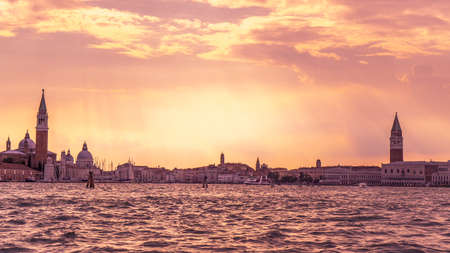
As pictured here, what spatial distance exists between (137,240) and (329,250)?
5902 mm

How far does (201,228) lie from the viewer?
992 inches

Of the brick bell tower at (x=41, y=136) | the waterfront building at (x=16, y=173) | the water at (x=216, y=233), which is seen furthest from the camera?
the brick bell tower at (x=41, y=136)

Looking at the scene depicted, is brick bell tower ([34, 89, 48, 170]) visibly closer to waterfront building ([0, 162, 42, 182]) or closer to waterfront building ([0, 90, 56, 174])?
waterfront building ([0, 90, 56, 174])

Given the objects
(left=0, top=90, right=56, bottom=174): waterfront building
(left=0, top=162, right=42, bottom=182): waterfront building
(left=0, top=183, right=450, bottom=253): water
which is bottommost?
(left=0, top=183, right=450, bottom=253): water

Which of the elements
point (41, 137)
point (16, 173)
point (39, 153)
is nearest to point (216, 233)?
point (16, 173)

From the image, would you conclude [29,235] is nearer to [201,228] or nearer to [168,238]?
[168,238]

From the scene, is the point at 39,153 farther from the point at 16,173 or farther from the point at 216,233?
the point at 216,233

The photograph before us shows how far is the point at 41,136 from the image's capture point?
585 ft

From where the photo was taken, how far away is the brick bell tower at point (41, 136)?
178250 millimetres

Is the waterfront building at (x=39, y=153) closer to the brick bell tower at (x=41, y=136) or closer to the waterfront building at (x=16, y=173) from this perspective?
the brick bell tower at (x=41, y=136)

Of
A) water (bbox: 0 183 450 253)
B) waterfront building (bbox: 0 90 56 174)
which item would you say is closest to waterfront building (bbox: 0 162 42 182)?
waterfront building (bbox: 0 90 56 174)

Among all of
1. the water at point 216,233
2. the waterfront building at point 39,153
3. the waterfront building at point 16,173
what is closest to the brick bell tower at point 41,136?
the waterfront building at point 39,153

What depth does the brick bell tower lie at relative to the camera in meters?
178

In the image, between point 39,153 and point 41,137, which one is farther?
point 39,153
